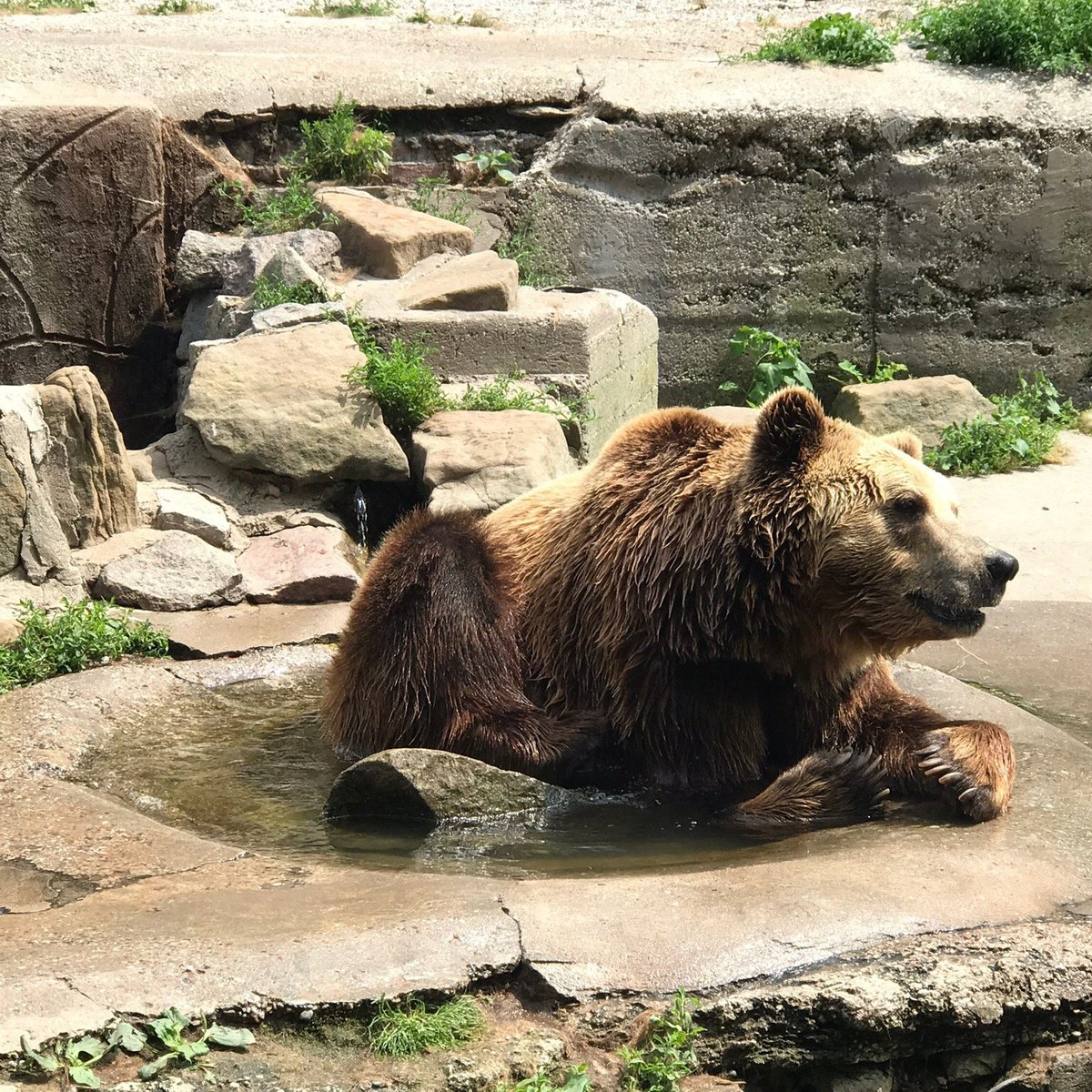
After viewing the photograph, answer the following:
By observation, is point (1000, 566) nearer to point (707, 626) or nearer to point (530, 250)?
point (707, 626)

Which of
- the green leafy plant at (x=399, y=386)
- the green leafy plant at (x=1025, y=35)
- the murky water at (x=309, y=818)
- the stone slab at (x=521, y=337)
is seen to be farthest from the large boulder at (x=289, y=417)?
the green leafy plant at (x=1025, y=35)

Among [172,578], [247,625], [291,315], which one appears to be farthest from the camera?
[291,315]

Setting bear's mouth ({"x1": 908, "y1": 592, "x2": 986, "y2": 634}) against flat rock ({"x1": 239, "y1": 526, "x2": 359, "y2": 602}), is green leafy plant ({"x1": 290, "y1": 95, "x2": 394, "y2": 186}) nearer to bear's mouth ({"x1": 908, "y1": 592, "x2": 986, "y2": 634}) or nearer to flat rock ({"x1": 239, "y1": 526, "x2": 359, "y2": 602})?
flat rock ({"x1": 239, "y1": 526, "x2": 359, "y2": 602})

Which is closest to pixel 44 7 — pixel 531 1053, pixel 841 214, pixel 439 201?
pixel 439 201

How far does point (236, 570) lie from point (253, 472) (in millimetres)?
880

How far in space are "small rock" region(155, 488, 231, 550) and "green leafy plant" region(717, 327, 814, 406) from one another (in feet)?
14.6

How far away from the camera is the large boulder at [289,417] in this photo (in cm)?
723

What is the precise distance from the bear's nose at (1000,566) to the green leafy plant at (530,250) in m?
5.75

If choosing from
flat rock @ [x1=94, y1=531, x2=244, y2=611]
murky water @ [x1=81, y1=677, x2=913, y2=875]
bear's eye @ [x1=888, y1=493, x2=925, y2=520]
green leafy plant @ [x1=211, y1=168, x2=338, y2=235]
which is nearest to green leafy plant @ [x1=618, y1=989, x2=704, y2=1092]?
murky water @ [x1=81, y1=677, x2=913, y2=875]

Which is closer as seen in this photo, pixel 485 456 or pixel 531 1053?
pixel 531 1053

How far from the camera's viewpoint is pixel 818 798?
4.56m

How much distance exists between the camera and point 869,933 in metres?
3.35

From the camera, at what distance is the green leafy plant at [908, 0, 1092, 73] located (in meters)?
10.7

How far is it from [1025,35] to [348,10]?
16.4 feet
